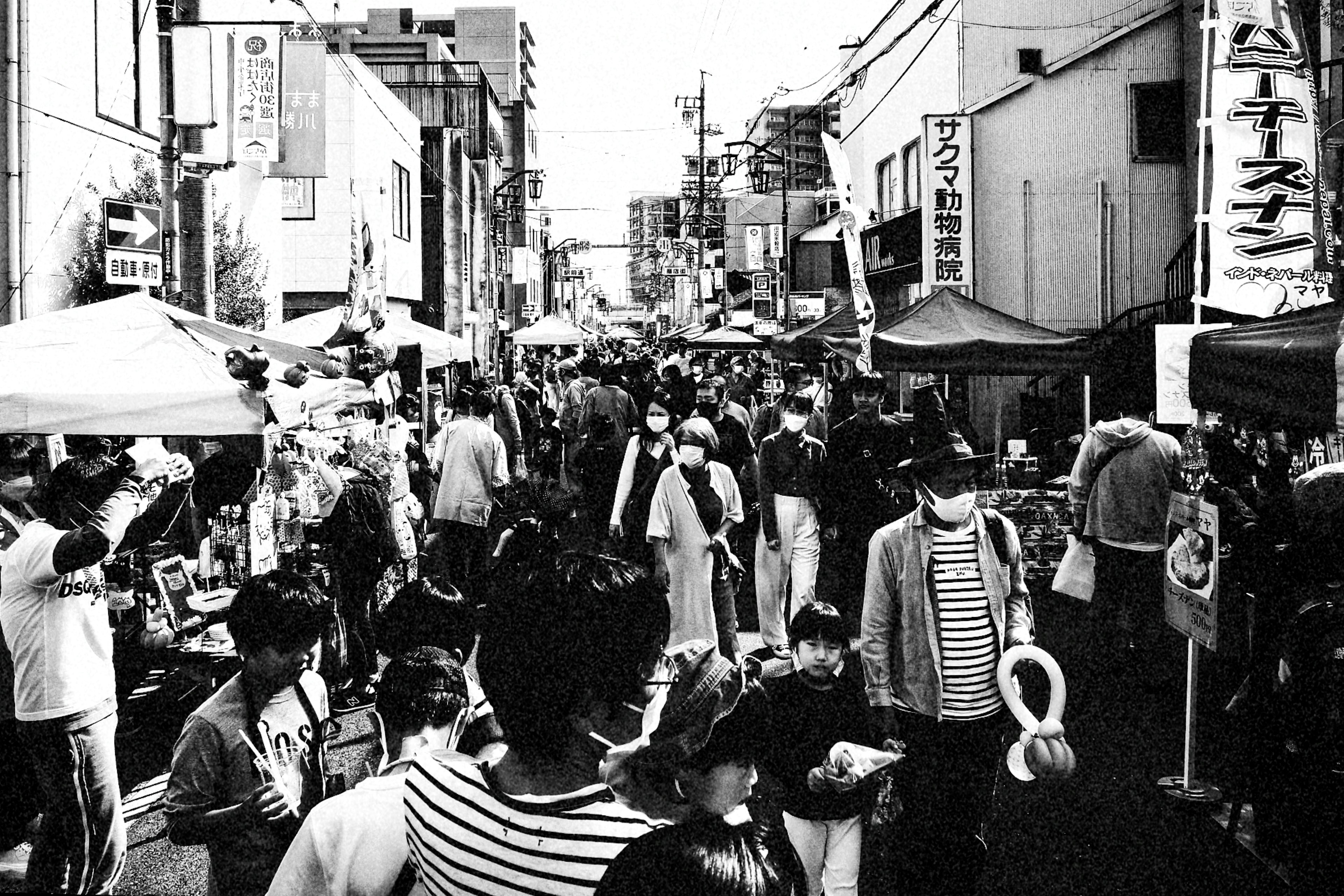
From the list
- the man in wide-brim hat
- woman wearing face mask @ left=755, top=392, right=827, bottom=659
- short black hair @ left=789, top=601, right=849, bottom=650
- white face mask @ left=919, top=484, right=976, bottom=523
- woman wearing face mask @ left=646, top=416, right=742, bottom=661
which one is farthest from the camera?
woman wearing face mask @ left=755, top=392, right=827, bottom=659

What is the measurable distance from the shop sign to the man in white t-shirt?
3573 cm

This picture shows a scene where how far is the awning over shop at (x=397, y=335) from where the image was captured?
32.9 feet

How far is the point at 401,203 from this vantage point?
100ft

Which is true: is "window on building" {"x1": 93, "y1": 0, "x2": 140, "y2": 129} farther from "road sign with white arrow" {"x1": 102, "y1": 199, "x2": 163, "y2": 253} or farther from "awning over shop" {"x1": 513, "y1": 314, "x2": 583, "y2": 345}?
"awning over shop" {"x1": 513, "y1": 314, "x2": 583, "y2": 345}

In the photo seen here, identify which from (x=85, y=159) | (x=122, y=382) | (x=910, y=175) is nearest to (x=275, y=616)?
(x=122, y=382)

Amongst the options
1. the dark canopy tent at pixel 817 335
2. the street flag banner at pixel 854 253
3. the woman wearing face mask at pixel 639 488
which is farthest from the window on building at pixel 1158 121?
the woman wearing face mask at pixel 639 488

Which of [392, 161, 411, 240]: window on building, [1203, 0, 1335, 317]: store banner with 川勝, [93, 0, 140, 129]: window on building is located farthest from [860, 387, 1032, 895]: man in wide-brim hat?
[392, 161, 411, 240]: window on building

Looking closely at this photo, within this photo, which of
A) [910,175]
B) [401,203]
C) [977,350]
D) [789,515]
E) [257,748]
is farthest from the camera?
[401,203]

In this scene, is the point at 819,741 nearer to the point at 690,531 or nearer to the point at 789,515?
the point at 690,531

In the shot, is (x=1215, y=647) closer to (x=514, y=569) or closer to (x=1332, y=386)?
(x=1332, y=386)

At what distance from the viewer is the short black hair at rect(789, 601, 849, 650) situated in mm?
4223

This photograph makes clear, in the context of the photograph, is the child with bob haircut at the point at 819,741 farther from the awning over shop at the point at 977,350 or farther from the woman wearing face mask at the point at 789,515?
the awning over shop at the point at 977,350

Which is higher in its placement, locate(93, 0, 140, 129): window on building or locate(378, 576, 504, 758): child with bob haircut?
locate(93, 0, 140, 129): window on building

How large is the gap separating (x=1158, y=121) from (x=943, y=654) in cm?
1442
